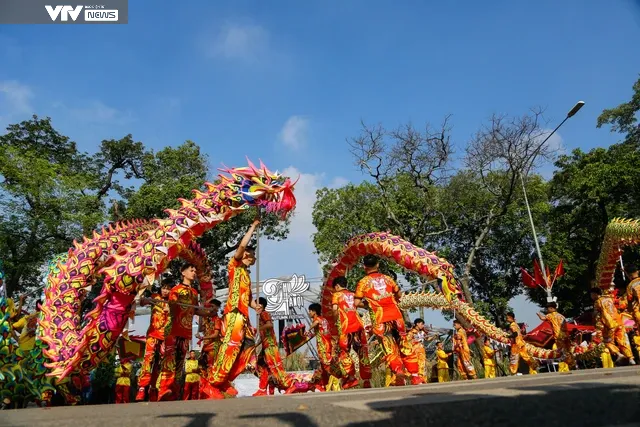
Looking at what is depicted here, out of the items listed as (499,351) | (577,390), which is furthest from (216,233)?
(577,390)

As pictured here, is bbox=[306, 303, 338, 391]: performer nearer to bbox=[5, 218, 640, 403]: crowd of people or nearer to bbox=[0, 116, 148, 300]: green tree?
bbox=[5, 218, 640, 403]: crowd of people

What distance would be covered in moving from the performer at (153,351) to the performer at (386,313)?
9.20 feet

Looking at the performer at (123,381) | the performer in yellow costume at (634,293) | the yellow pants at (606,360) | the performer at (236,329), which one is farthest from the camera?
the yellow pants at (606,360)

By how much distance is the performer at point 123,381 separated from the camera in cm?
725

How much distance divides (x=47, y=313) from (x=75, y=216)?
13.9m

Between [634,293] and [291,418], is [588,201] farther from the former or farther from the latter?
[291,418]

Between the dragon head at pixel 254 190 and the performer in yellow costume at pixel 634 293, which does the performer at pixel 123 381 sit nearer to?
the dragon head at pixel 254 190

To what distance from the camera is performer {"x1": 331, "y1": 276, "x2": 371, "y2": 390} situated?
7.87 metres

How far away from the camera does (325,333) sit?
30.8 ft

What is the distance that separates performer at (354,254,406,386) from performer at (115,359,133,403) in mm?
3680

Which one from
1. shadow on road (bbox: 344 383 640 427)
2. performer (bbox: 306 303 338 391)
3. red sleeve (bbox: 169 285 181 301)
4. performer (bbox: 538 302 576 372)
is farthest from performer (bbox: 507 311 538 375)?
shadow on road (bbox: 344 383 640 427)

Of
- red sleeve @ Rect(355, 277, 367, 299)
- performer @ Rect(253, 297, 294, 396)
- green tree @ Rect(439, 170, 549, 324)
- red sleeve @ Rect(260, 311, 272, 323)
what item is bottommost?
performer @ Rect(253, 297, 294, 396)

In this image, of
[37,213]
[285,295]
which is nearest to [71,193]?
[37,213]

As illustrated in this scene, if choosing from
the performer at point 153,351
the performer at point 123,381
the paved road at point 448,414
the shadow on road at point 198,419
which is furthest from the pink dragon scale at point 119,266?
the shadow on road at point 198,419
